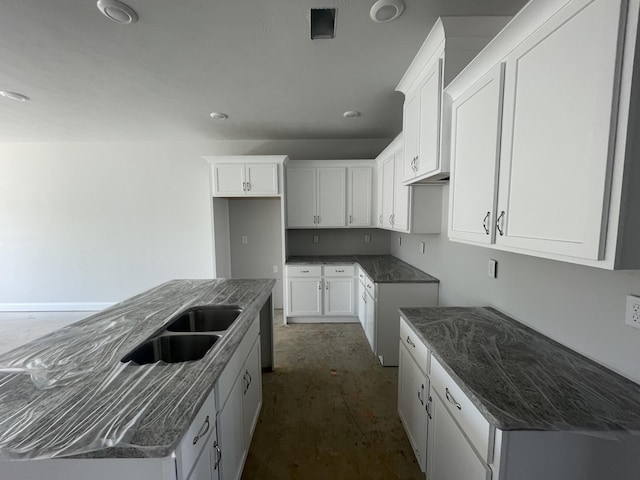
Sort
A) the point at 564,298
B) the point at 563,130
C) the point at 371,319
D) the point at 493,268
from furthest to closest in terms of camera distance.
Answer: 1. the point at 371,319
2. the point at 493,268
3. the point at 564,298
4. the point at 563,130

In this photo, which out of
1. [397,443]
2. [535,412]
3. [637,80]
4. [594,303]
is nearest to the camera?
[637,80]

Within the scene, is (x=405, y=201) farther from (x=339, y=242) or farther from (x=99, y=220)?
(x=99, y=220)

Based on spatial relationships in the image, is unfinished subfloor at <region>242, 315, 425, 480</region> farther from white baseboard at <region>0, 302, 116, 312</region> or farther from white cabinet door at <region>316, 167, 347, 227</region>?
white baseboard at <region>0, 302, 116, 312</region>

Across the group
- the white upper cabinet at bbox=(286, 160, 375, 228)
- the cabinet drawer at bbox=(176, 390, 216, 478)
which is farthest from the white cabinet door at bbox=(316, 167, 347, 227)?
the cabinet drawer at bbox=(176, 390, 216, 478)

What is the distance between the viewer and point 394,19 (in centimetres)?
154

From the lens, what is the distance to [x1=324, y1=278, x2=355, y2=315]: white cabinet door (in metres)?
3.59

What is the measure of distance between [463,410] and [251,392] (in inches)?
51.0

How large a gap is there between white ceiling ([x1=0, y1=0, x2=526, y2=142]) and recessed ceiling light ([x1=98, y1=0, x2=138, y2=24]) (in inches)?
2.1

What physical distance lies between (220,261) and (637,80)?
13.0 ft

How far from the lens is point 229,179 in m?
3.54

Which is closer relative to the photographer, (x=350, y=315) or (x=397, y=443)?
(x=397, y=443)

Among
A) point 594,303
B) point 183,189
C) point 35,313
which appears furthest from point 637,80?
point 35,313

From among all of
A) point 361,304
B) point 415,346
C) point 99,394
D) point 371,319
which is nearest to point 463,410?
point 415,346

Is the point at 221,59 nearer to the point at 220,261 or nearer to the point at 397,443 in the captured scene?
the point at 220,261
